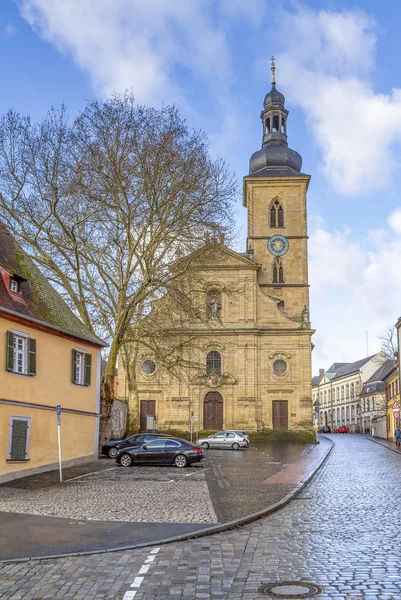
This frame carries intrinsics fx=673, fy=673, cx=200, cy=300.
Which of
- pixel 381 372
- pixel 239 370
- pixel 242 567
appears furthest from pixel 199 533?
pixel 381 372

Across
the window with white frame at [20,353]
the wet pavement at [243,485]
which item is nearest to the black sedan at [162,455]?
the wet pavement at [243,485]

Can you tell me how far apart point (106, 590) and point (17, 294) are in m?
A: 16.4

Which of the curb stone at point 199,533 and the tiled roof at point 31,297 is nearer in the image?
the curb stone at point 199,533

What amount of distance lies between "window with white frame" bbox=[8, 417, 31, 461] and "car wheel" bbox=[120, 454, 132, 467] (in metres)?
5.69

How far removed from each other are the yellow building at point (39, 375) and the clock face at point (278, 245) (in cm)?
3875

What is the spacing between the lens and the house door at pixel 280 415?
57562 mm

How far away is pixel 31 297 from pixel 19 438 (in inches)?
208

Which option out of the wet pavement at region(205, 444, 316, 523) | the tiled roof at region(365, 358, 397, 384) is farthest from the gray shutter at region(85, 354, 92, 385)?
the tiled roof at region(365, 358, 397, 384)

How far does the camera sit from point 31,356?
22.6 meters

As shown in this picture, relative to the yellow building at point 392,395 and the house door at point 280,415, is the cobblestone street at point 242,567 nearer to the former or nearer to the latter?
Answer: the house door at point 280,415

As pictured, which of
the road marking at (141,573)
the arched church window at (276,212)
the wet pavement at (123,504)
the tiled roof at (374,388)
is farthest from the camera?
the tiled roof at (374,388)

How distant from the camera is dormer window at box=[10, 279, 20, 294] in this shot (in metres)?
22.7

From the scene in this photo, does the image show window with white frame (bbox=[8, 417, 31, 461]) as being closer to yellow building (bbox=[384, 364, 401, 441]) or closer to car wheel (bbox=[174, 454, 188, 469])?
car wheel (bbox=[174, 454, 188, 469])

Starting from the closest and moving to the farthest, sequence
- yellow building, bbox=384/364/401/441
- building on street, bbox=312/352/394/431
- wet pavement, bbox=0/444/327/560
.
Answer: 1. wet pavement, bbox=0/444/327/560
2. yellow building, bbox=384/364/401/441
3. building on street, bbox=312/352/394/431
